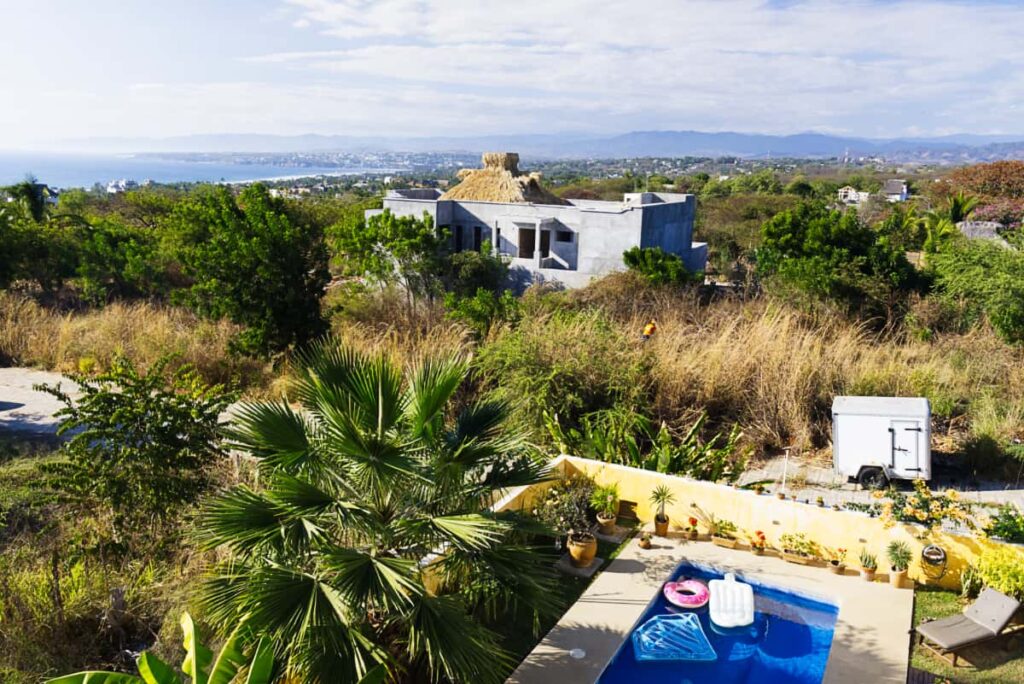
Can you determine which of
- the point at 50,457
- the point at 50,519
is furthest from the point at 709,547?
the point at 50,457

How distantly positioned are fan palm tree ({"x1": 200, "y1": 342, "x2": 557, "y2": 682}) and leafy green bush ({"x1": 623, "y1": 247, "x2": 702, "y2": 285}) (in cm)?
1511

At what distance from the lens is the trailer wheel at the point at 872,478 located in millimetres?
10305

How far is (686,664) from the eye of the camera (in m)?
6.63

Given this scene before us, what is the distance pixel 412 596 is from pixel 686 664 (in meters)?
3.22

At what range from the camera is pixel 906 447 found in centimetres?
1007

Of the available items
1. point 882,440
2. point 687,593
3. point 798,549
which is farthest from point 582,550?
point 882,440

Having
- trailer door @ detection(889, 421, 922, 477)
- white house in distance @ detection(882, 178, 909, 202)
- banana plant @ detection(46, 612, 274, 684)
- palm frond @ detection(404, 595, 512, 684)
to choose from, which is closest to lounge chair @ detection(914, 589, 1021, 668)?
trailer door @ detection(889, 421, 922, 477)

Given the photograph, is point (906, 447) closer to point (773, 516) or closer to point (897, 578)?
point (773, 516)

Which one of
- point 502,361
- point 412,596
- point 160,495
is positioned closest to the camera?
point 412,596

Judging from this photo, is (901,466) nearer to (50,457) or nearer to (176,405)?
(176,405)

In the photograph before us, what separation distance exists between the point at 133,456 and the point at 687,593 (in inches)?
229

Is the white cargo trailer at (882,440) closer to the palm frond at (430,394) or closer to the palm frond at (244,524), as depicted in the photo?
the palm frond at (430,394)

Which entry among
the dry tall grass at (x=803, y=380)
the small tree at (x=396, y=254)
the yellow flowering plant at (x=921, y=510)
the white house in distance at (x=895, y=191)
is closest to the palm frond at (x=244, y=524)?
the yellow flowering plant at (x=921, y=510)

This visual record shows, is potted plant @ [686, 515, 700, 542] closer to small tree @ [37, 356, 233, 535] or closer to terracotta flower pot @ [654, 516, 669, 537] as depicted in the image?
terracotta flower pot @ [654, 516, 669, 537]
